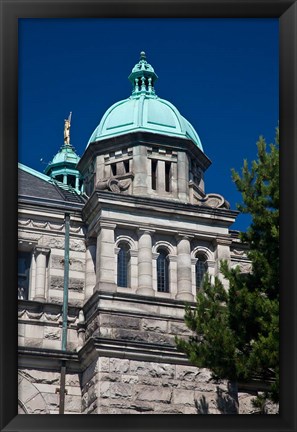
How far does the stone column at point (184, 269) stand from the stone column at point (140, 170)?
1167 mm

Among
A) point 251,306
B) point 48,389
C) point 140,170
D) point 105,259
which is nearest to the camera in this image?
point 251,306

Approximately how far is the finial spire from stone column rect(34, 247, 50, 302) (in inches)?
135

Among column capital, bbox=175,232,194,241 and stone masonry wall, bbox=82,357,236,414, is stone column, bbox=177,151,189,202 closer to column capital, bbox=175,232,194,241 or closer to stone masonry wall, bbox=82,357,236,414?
column capital, bbox=175,232,194,241

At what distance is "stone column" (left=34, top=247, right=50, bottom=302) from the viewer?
1964cm

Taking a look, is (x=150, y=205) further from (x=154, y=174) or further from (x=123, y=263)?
(x=123, y=263)

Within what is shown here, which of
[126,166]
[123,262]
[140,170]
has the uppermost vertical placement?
[126,166]

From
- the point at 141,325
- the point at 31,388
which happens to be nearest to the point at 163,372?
the point at 141,325

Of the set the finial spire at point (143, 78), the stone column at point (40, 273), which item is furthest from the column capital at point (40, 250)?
the finial spire at point (143, 78)

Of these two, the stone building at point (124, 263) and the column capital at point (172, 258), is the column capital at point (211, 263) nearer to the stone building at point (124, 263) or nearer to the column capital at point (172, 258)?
the stone building at point (124, 263)

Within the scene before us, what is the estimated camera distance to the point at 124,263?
1995 centimetres

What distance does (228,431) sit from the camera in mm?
12219
